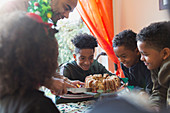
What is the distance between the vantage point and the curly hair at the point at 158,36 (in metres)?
1.09

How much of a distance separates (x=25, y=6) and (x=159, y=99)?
103cm

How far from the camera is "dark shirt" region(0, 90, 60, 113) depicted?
1.74 feet

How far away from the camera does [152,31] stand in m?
1.13

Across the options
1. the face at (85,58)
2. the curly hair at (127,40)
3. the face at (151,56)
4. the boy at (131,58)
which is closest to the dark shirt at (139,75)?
the boy at (131,58)

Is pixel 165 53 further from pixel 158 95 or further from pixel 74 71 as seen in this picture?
pixel 74 71

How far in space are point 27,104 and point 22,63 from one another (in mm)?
130

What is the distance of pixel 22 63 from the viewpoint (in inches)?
21.1

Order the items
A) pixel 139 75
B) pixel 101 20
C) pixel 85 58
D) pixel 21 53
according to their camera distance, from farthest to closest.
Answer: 1. pixel 101 20
2. pixel 85 58
3. pixel 139 75
4. pixel 21 53

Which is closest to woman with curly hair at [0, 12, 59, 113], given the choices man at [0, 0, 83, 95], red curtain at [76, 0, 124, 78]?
man at [0, 0, 83, 95]

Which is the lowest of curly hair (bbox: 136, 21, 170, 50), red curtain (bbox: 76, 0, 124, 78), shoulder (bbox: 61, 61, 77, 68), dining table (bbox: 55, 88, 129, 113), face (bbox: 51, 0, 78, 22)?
dining table (bbox: 55, 88, 129, 113)

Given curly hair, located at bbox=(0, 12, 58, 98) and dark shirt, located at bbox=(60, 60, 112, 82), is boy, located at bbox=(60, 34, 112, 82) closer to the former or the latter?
dark shirt, located at bbox=(60, 60, 112, 82)

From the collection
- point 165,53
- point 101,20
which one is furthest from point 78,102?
point 101,20

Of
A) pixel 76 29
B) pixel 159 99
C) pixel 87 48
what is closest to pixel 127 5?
pixel 76 29

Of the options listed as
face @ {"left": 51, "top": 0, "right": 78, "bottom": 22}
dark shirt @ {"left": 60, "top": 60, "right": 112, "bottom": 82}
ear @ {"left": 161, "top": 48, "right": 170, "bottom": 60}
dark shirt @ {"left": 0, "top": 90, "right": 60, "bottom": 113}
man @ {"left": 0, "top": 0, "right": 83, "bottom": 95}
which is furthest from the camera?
dark shirt @ {"left": 60, "top": 60, "right": 112, "bottom": 82}
